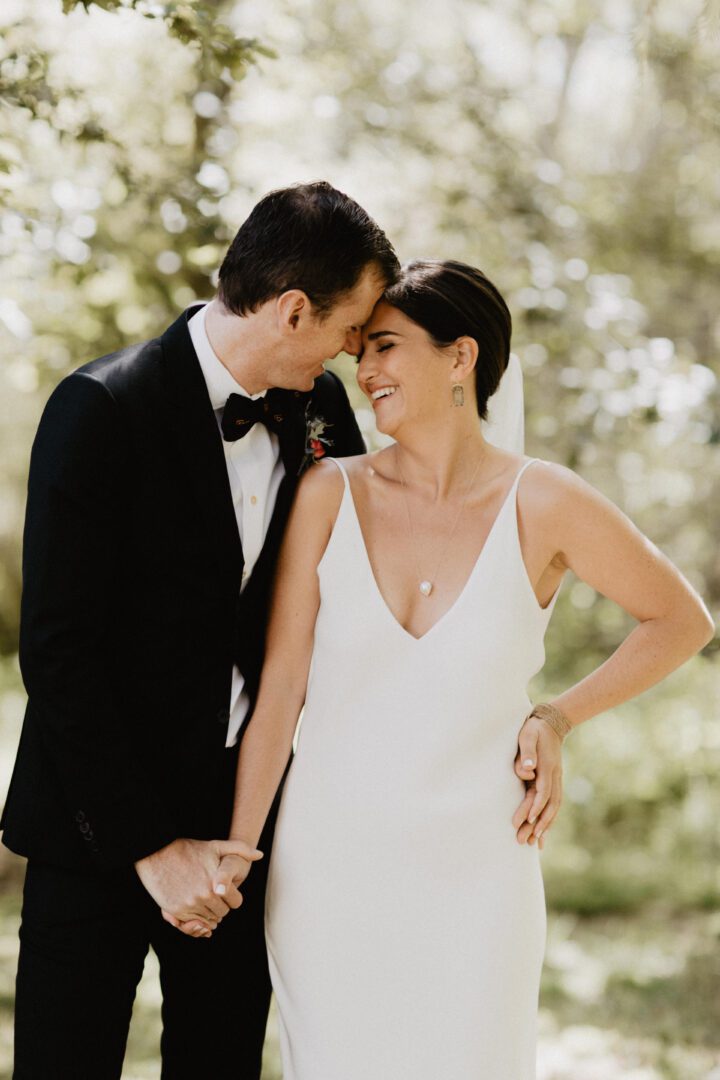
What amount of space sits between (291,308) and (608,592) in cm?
89

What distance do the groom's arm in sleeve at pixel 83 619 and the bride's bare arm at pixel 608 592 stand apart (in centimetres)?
79

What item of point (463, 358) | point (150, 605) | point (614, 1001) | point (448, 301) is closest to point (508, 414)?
point (463, 358)

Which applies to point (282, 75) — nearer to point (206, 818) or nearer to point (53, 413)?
point (53, 413)

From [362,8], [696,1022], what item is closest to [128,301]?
[362,8]

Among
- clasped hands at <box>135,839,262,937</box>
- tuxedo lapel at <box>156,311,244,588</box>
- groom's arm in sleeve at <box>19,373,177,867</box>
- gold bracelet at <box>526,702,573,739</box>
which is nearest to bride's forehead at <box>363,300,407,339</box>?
tuxedo lapel at <box>156,311,244,588</box>

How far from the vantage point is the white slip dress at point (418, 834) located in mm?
2398

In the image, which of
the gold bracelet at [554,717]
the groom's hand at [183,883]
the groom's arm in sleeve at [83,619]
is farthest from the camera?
the gold bracelet at [554,717]

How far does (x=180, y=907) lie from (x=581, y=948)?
4003 mm

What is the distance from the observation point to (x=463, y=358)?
2.58 m

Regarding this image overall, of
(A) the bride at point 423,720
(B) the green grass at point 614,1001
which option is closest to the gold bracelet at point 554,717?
(A) the bride at point 423,720

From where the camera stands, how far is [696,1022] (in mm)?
4715

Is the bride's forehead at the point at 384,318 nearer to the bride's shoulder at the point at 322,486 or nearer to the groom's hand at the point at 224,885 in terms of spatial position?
the bride's shoulder at the point at 322,486

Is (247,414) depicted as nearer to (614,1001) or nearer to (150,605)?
(150,605)

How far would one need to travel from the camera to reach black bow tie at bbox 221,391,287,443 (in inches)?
93.3
